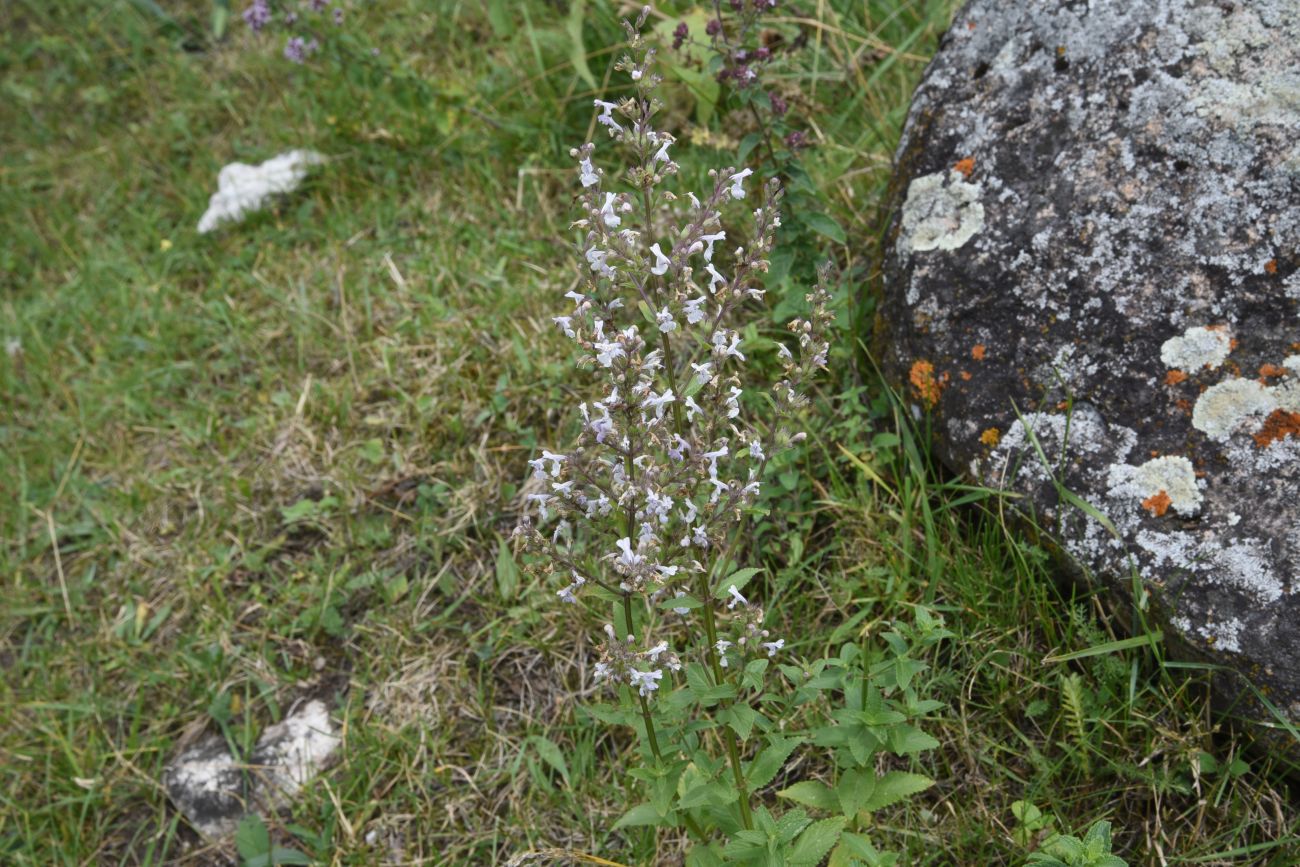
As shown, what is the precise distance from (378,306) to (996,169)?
2422 mm

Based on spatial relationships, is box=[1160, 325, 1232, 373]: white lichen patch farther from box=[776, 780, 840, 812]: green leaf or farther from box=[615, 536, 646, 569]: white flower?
box=[615, 536, 646, 569]: white flower

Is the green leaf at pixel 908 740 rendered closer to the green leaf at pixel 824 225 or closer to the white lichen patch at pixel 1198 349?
the white lichen patch at pixel 1198 349

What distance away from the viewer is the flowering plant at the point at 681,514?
191cm

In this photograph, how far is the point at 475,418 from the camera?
363 centimetres

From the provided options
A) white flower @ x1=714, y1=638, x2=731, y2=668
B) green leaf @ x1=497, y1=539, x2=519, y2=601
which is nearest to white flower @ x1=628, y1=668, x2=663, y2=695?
white flower @ x1=714, y1=638, x2=731, y2=668

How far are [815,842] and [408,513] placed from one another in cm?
195

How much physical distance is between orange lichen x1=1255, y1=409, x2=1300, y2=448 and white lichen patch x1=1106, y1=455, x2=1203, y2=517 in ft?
0.50

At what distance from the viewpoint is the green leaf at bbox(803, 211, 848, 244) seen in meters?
3.14

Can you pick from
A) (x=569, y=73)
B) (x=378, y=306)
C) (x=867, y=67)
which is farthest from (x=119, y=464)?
(x=867, y=67)

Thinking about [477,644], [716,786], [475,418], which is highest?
[716,786]

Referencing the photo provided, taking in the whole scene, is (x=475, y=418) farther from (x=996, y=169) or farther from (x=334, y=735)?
(x=996, y=169)

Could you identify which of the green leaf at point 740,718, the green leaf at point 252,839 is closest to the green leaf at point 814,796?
the green leaf at point 740,718

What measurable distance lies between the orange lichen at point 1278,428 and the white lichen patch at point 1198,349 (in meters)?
0.17

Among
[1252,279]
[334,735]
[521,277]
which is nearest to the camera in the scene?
[1252,279]
